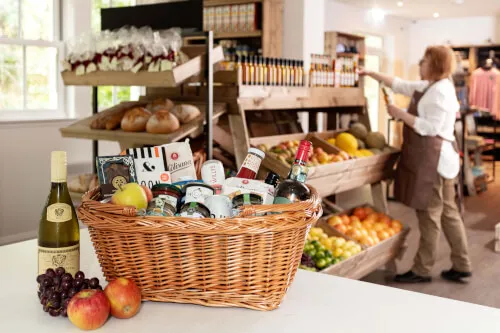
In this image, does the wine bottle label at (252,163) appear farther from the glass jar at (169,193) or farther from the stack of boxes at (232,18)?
the stack of boxes at (232,18)

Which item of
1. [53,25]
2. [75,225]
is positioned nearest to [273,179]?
[75,225]

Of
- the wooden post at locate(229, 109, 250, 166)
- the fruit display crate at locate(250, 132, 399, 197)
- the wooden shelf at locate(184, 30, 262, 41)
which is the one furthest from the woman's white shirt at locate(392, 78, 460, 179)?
the wooden shelf at locate(184, 30, 262, 41)

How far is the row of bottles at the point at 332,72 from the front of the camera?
171 inches

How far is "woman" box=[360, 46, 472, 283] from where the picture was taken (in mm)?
4215

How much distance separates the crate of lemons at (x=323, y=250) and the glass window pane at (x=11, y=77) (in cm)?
261

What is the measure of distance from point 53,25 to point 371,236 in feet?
9.96

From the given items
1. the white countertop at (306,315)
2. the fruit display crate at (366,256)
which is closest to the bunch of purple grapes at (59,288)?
the white countertop at (306,315)

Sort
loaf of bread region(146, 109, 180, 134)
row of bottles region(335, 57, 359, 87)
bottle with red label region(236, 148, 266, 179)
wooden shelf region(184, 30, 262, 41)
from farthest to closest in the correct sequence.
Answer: wooden shelf region(184, 30, 262, 41)
row of bottles region(335, 57, 359, 87)
loaf of bread region(146, 109, 180, 134)
bottle with red label region(236, 148, 266, 179)

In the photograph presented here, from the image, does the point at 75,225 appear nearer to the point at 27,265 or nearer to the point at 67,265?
the point at 67,265

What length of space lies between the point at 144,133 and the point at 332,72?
1.65 meters

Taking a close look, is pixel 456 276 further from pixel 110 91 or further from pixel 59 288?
pixel 59 288

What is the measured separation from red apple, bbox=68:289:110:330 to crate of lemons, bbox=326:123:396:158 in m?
3.39

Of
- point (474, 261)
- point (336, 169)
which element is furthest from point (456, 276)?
point (336, 169)

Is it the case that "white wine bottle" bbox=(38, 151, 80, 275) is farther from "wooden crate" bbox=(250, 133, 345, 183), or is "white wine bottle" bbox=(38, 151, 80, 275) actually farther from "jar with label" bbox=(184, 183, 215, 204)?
"wooden crate" bbox=(250, 133, 345, 183)
